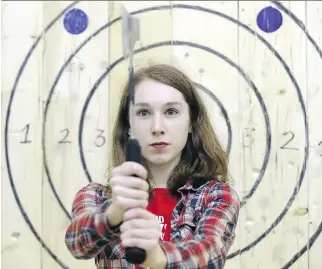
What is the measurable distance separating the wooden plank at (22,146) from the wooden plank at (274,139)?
44 cm

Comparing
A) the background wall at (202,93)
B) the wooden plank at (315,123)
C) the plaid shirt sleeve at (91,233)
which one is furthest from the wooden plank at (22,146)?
the wooden plank at (315,123)

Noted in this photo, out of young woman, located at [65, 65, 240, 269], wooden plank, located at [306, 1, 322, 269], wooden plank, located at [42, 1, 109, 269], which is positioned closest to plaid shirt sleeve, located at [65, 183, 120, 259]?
young woman, located at [65, 65, 240, 269]

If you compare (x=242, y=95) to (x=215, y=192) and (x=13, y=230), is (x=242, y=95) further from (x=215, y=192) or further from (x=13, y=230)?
(x=13, y=230)

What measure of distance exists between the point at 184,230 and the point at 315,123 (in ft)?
1.57

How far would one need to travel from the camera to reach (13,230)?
1.24 m

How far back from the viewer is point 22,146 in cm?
124

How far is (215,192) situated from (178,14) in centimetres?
51

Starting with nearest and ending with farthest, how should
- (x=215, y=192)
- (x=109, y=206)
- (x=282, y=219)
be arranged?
(x=109, y=206) → (x=215, y=192) → (x=282, y=219)

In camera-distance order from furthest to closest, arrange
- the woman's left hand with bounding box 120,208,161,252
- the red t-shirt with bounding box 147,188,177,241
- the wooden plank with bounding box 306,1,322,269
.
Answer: the wooden plank with bounding box 306,1,322,269 < the red t-shirt with bounding box 147,188,177,241 < the woman's left hand with bounding box 120,208,161,252

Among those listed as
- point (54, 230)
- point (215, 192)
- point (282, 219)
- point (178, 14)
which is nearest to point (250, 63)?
point (178, 14)

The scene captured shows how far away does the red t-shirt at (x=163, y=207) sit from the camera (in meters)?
0.86

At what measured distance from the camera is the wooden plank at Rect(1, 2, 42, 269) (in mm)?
1233

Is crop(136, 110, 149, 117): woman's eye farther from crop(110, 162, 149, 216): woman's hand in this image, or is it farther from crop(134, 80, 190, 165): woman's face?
crop(110, 162, 149, 216): woman's hand

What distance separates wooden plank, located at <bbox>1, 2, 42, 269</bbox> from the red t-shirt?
0.43m
